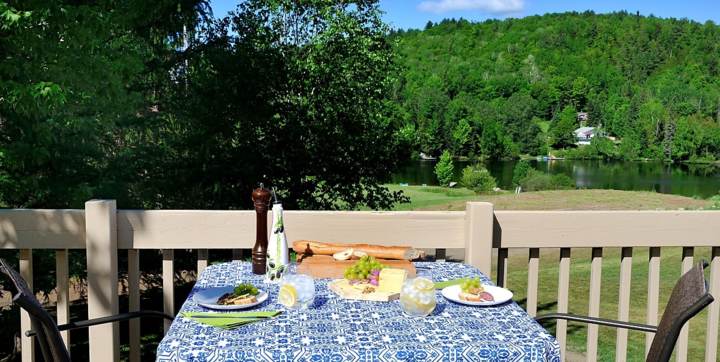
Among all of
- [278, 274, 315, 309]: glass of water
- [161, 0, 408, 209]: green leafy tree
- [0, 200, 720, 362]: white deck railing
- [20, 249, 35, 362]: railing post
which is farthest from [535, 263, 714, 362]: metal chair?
[161, 0, 408, 209]: green leafy tree

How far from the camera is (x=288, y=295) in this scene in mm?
1751

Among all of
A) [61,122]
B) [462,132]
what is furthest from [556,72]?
[61,122]

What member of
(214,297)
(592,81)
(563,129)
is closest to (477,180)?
(563,129)

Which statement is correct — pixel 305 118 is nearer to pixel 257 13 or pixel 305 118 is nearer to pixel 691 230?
pixel 257 13

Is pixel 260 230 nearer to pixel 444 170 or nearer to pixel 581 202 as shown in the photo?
pixel 581 202

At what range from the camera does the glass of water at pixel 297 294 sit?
1.75 m

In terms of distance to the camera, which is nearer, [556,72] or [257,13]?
[257,13]

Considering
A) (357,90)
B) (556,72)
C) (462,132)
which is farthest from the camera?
(556,72)

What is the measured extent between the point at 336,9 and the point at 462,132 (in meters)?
→ 19.7

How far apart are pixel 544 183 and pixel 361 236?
106ft

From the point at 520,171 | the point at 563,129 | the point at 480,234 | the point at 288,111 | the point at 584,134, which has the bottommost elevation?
the point at 520,171

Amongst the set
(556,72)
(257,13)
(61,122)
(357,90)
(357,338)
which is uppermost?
(556,72)

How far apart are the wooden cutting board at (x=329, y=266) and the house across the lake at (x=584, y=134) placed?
147ft

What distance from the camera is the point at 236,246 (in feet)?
7.91
